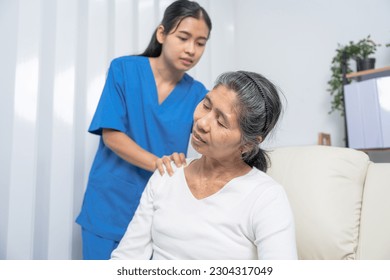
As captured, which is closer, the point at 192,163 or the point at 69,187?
the point at 192,163

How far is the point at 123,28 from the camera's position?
1682 mm

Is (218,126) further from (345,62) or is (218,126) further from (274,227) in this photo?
(345,62)

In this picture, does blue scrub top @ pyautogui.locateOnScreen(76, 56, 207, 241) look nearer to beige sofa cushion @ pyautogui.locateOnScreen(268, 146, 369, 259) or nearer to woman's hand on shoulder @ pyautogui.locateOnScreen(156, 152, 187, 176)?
woman's hand on shoulder @ pyautogui.locateOnScreen(156, 152, 187, 176)

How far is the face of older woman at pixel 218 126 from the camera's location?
2.63ft

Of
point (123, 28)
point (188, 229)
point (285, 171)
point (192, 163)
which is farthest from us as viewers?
point (123, 28)

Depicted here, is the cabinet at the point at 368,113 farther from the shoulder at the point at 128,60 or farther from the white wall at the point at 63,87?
the shoulder at the point at 128,60

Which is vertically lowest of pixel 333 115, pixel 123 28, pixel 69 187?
pixel 69 187

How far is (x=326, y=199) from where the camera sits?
1002 millimetres

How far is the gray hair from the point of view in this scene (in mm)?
799

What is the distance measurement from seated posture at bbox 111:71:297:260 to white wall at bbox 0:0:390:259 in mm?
712

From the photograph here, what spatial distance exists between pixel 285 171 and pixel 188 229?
0.46 meters

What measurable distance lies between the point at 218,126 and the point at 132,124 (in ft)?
1.43
